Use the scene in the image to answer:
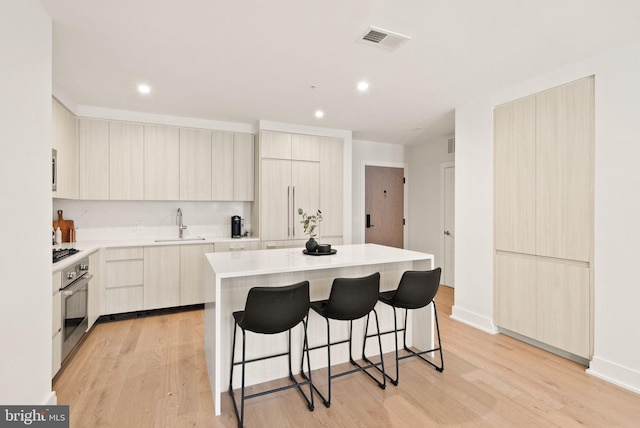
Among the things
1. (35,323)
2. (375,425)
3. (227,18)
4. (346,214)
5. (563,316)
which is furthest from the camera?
(346,214)

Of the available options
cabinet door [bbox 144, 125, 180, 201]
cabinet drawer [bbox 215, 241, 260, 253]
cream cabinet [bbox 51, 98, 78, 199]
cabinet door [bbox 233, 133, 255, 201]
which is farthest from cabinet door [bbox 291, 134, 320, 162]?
cream cabinet [bbox 51, 98, 78, 199]

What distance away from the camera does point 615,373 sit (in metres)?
2.51

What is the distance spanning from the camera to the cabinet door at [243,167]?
4676 millimetres

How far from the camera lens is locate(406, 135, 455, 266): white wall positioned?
221 inches

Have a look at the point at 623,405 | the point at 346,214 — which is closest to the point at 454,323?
the point at 623,405

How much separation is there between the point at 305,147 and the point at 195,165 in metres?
1.54

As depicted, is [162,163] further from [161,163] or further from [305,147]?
[305,147]

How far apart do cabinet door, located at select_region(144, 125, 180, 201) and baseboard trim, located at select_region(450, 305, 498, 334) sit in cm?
382

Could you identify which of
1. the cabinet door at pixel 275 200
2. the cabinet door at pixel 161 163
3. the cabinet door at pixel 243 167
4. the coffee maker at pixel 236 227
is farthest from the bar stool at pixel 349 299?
the cabinet door at pixel 161 163

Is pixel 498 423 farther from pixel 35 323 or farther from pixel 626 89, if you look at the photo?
pixel 35 323

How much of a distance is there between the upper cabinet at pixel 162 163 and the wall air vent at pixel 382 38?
2711 mm

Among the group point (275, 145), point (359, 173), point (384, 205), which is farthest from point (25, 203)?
point (384, 205)

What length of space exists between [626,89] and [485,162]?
4.20 ft

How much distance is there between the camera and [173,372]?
2701 mm
